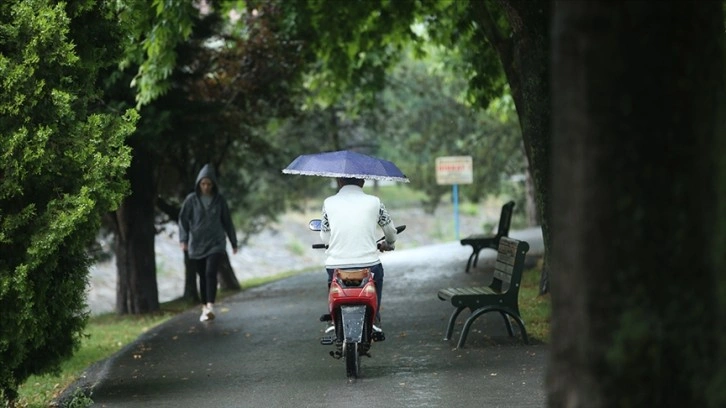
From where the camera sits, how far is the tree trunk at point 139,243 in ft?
69.9

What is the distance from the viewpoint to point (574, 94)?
425 cm

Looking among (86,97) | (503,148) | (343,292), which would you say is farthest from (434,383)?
(503,148)

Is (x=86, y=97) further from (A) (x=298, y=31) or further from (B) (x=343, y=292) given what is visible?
(A) (x=298, y=31)

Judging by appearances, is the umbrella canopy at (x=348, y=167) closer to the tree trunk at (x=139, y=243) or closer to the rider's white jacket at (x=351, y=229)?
the rider's white jacket at (x=351, y=229)

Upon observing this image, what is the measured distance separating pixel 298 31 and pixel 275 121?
3.07 metres

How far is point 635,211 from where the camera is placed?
13.8ft

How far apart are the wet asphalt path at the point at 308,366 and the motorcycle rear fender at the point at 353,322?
398 millimetres

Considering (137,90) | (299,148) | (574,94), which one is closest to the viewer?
(574,94)

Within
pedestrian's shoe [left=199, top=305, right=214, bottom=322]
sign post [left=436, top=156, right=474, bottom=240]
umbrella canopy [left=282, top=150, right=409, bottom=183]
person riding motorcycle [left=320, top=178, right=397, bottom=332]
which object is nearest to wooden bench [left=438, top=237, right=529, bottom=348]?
umbrella canopy [left=282, top=150, right=409, bottom=183]

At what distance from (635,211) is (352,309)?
20.8 feet

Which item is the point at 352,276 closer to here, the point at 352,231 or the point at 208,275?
the point at 352,231

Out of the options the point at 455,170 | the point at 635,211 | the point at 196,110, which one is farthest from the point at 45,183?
the point at 455,170

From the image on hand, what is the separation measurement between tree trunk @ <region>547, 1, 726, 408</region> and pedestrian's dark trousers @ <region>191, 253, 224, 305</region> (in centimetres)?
1249

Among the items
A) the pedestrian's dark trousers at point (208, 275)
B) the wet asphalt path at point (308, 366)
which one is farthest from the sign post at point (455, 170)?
the pedestrian's dark trousers at point (208, 275)
